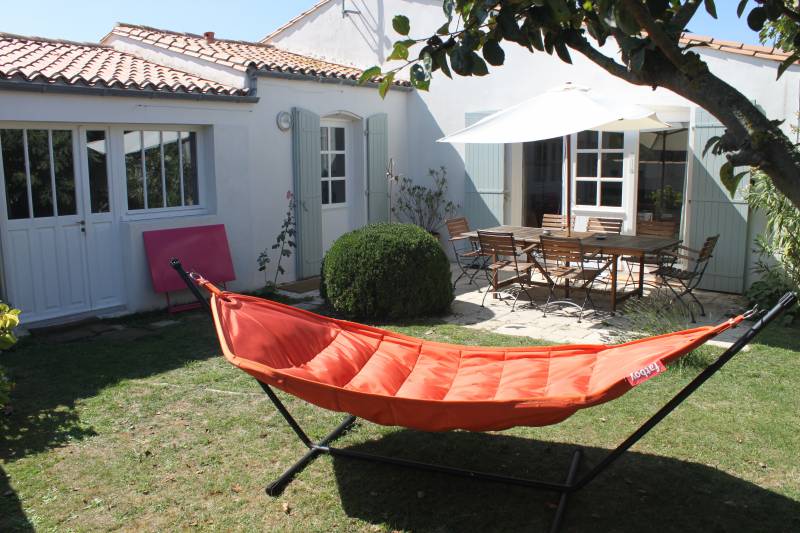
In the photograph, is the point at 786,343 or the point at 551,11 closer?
the point at 551,11

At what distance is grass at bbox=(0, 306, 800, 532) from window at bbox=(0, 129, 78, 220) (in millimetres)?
2109

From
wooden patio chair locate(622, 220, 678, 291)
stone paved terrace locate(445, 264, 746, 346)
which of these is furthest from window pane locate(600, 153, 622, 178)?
stone paved terrace locate(445, 264, 746, 346)

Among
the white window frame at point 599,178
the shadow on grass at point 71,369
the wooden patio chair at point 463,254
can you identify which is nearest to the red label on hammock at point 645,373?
the shadow on grass at point 71,369

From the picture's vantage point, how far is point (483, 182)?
11133mm

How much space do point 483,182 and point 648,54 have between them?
818 cm

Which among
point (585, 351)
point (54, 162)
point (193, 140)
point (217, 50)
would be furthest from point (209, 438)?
point (217, 50)

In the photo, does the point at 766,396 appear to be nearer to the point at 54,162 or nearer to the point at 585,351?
the point at 585,351

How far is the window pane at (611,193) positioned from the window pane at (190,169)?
5.37 m

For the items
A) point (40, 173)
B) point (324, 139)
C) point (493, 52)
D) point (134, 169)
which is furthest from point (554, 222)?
point (493, 52)

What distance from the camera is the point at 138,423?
16.5ft

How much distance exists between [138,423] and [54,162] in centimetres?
380

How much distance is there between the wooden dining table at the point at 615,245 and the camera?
25.4 ft

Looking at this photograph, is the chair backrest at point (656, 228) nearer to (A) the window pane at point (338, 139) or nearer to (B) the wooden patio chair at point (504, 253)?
(B) the wooden patio chair at point (504, 253)

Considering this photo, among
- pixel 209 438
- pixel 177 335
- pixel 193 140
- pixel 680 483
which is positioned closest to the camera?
pixel 680 483
